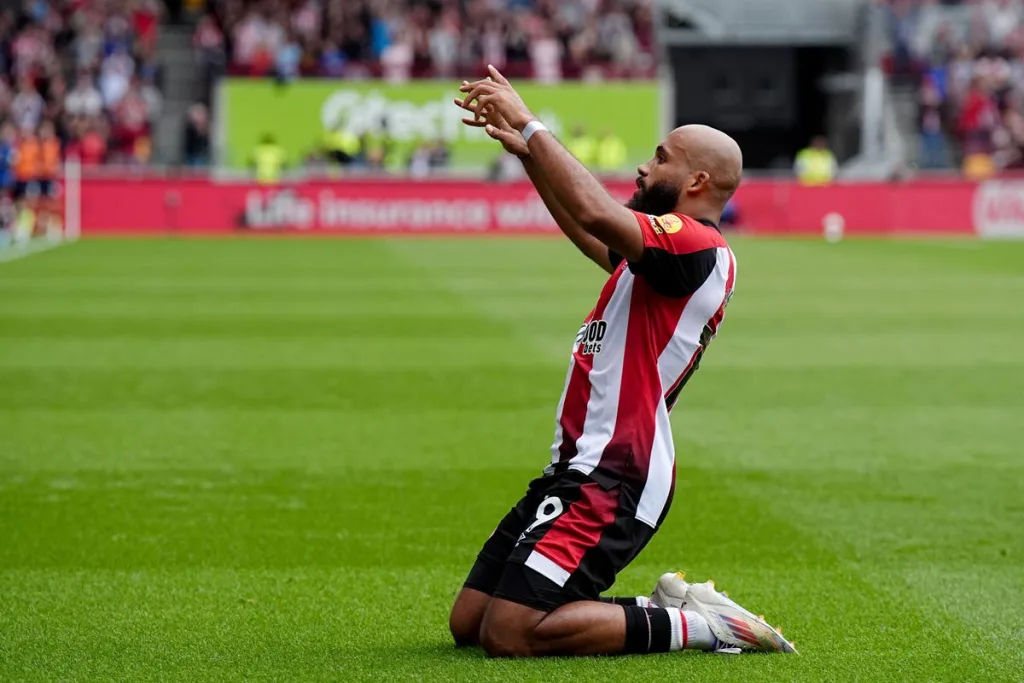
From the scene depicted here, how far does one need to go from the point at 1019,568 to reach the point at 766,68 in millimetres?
41053

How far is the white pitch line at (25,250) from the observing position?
2712 cm

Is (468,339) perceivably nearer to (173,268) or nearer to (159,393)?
(159,393)

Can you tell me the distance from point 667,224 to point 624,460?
0.83 m

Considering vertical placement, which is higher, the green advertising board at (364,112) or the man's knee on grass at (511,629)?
the green advertising board at (364,112)

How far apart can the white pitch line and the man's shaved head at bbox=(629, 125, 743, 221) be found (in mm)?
22284

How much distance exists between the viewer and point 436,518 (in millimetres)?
7945

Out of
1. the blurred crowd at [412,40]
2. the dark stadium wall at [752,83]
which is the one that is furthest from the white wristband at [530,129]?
the dark stadium wall at [752,83]

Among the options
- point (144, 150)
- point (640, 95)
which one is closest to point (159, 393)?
point (144, 150)

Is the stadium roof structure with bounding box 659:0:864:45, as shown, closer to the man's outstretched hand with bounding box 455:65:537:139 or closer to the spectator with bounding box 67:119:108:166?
the spectator with bounding box 67:119:108:166

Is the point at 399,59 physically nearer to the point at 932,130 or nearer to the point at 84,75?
the point at 84,75

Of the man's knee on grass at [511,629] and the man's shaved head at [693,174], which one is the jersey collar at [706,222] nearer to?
the man's shaved head at [693,174]

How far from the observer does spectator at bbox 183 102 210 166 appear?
3719 centimetres

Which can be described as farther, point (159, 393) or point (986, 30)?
point (986, 30)

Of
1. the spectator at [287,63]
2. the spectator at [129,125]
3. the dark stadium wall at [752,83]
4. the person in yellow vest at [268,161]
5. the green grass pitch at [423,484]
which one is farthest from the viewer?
the dark stadium wall at [752,83]
